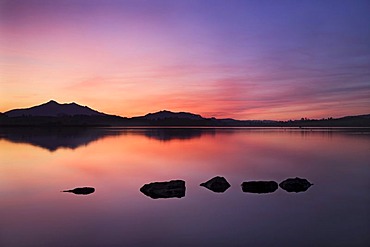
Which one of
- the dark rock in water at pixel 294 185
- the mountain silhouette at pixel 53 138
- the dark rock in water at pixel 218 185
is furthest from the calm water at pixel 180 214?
the mountain silhouette at pixel 53 138

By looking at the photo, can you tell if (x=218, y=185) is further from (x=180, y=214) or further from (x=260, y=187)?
(x=180, y=214)

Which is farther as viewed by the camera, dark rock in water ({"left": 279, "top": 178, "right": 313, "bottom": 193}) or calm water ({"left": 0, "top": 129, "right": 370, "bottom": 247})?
dark rock in water ({"left": 279, "top": 178, "right": 313, "bottom": 193})

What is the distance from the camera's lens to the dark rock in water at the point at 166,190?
57.8 feet

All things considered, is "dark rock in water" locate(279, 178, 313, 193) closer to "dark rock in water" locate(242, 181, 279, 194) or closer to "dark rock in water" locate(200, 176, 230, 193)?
"dark rock in water" locate(242, 181, 279, 194)

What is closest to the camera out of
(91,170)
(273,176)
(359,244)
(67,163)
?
(359,244)

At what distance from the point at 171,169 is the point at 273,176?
9.11 metres

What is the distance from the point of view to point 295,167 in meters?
31.3

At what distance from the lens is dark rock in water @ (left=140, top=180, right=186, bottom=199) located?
17.6 meters

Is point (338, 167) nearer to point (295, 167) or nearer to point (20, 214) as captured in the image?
point (295, 167)

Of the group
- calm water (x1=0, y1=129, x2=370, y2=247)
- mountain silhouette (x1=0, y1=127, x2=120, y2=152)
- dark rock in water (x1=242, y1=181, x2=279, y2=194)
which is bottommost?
calm water (x1=0, y1=129, x2=370, y2=247)

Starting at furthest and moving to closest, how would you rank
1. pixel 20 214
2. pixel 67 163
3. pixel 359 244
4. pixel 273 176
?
pixel 67 163 < pixel 273 176 < pixel 20 214 < pixel 359 244

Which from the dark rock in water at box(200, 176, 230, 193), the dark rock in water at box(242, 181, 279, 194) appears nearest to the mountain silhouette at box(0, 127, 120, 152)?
the dark rock in water at box(200, 176, 230, 193)

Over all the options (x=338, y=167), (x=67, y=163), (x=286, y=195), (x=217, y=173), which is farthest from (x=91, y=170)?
(x=338, y=167)

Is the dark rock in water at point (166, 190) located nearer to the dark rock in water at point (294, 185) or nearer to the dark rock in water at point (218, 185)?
the dark rock in water at point (218, 185)
